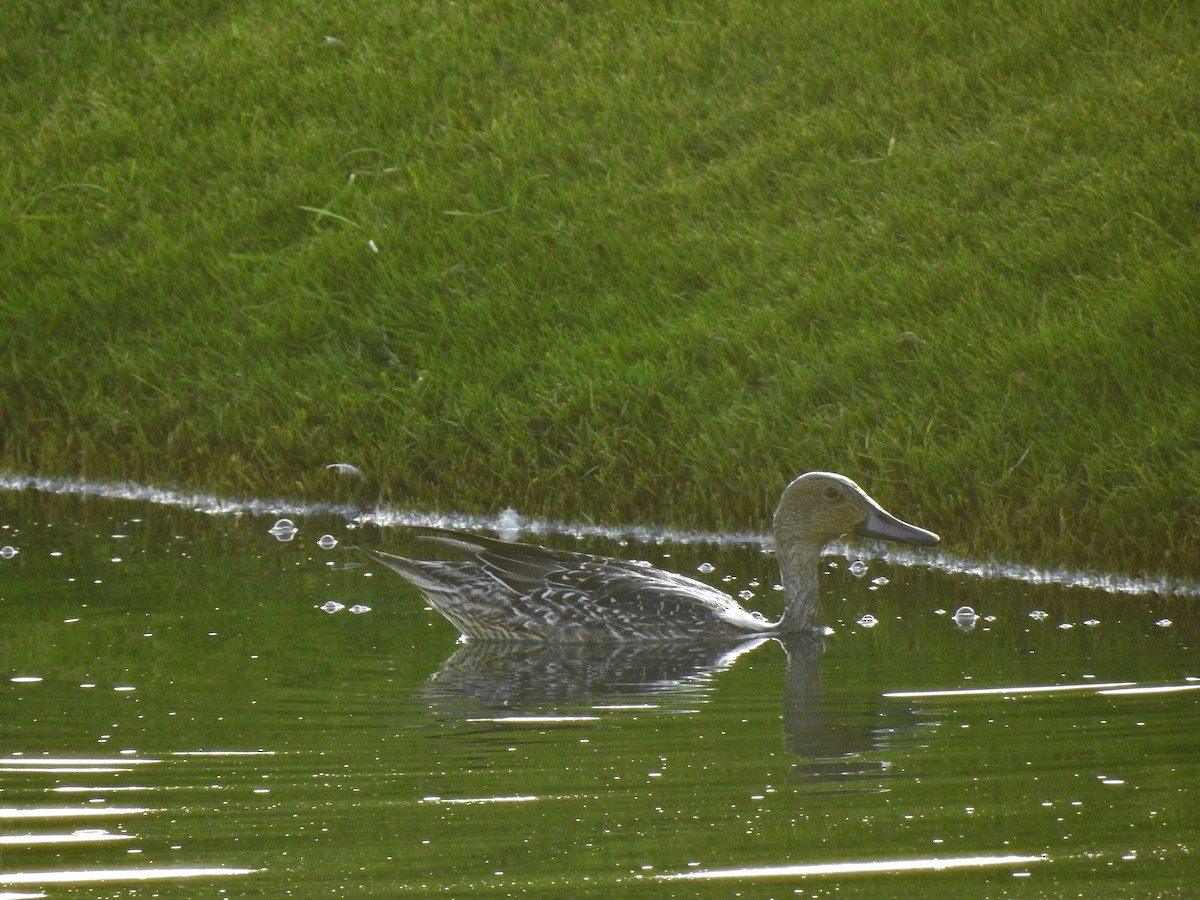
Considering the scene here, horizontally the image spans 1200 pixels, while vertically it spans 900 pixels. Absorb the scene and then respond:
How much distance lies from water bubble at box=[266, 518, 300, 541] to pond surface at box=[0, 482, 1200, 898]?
62 cm

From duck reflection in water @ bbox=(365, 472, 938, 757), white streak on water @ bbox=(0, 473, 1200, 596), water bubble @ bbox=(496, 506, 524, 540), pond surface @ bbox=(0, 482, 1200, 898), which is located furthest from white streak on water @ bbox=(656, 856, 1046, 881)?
water bubble @ bbox=(496, 506, 524, 540)

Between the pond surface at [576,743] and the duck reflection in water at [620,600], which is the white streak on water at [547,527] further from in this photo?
the duck reflection in water at [620,600]

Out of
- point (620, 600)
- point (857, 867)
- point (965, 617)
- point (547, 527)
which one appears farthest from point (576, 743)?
point (547, 527)

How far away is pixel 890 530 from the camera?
28.9 ft

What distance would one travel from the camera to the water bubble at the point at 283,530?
10.4 meters

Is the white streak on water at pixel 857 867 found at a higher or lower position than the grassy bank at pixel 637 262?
lower

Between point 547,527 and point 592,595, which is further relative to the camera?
point 547,527

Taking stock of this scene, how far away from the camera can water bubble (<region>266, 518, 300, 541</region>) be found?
10445 mm

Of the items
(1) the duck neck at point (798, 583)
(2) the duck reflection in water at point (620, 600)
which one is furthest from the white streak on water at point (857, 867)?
(1) the duck neck at point (798, 583)

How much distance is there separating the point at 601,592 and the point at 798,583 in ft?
2.91

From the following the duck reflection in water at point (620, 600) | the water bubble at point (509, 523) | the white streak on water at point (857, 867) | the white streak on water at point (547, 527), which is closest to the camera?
the white streak on water at point (857, 867)

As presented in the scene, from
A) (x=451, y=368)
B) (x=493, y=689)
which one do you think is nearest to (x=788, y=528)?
(x=493, y=689)

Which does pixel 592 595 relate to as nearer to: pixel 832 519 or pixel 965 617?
pixel 832 519

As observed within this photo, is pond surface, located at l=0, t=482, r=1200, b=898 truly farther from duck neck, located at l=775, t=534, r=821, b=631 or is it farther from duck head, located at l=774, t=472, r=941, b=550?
duck head, located at l=774, t=472, r=941, b=550
